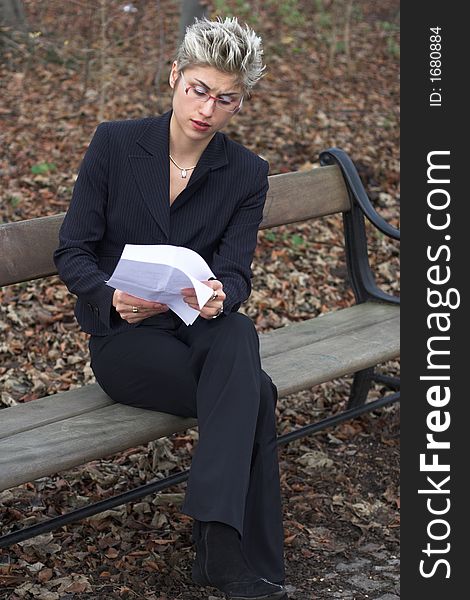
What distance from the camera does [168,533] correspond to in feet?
12.0

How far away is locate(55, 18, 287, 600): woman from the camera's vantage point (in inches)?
113

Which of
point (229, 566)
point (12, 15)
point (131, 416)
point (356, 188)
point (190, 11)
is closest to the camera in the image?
point (229, 566)

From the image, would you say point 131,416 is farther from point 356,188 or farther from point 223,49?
point 356,188

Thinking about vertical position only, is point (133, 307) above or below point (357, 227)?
below

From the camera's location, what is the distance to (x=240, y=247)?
3.42 meters

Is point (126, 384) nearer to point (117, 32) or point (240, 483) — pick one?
point (240, 483)

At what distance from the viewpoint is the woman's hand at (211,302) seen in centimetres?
305

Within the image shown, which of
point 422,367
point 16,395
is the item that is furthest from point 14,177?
point 422,367

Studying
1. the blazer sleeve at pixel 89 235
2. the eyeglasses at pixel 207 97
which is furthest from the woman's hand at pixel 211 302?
the eyeglasses at pixel 207 97

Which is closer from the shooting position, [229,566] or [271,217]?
[229,566]

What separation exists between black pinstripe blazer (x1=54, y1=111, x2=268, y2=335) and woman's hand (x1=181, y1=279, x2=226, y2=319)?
0.10 meters

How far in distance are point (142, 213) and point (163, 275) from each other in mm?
460

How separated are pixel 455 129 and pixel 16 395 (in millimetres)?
2262

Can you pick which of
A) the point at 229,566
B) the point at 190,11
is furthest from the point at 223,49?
the point at 190,11
